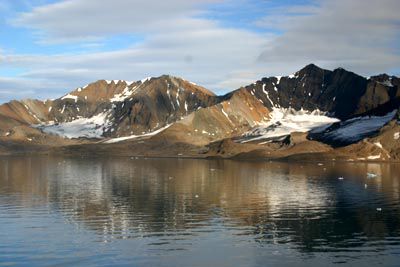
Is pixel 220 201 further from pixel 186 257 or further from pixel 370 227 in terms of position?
pixel 186 257

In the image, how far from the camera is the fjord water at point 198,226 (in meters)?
52.4

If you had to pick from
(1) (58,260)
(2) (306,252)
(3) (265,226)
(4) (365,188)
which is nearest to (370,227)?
(3) (265,226)

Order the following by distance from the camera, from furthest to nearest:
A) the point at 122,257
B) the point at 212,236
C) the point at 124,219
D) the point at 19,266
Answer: the point at 124,219, the point at 212,236, the point at 122,257, the point at 19,266

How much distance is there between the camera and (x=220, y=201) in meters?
90.9

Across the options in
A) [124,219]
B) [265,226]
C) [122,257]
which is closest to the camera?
[122,257]

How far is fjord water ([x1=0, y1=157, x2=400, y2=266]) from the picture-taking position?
172ft

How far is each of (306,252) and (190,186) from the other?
63.6m

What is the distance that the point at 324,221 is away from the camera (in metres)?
71.8

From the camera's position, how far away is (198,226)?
67.3 metres

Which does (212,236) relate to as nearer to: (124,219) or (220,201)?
(124,219)

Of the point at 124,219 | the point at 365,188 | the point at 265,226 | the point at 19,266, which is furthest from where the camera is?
the point at 365,188

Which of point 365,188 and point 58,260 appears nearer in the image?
point 58,260

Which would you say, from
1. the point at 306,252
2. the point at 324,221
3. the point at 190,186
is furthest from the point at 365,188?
the point at 306,252

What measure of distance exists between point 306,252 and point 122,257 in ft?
49.9
